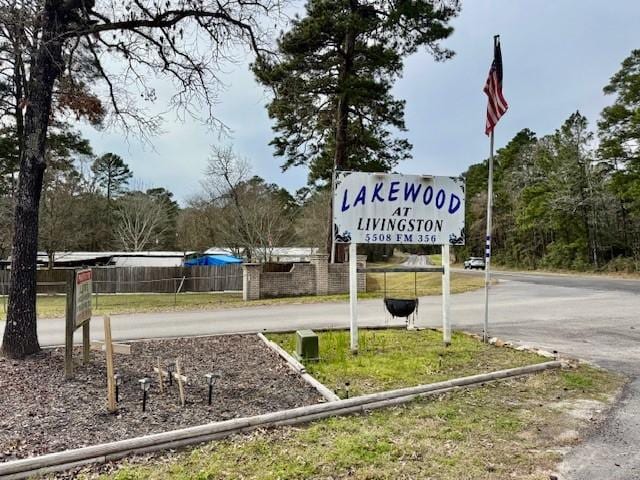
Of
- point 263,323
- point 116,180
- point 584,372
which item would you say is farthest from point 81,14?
point 116,180

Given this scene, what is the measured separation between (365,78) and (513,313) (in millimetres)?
9859

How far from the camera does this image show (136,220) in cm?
4281

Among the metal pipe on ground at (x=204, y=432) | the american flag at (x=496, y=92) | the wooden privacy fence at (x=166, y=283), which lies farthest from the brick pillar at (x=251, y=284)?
the metal pipe on ground at (x=204, y=432)

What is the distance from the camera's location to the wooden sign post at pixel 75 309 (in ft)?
15.4

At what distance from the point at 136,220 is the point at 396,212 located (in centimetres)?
4132

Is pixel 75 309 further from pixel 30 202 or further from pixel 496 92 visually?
pixel 496 92

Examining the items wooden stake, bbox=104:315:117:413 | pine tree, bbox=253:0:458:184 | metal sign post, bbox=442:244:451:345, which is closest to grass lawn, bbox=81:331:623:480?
wooden stake, bbox=104:315:117:413

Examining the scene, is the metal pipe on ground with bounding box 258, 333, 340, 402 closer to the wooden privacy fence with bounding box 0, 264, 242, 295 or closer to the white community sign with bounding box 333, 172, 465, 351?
the white community sign with bounding box 333, 172, 465, 351

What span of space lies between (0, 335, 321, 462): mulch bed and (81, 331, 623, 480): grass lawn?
53 centimetres

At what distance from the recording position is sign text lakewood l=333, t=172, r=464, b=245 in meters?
6.29

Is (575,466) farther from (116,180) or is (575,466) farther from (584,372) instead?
(116,180)

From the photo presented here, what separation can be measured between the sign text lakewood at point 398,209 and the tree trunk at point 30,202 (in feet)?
13.3

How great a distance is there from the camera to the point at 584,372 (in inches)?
208

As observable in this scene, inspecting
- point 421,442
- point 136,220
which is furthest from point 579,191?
point 136,220
